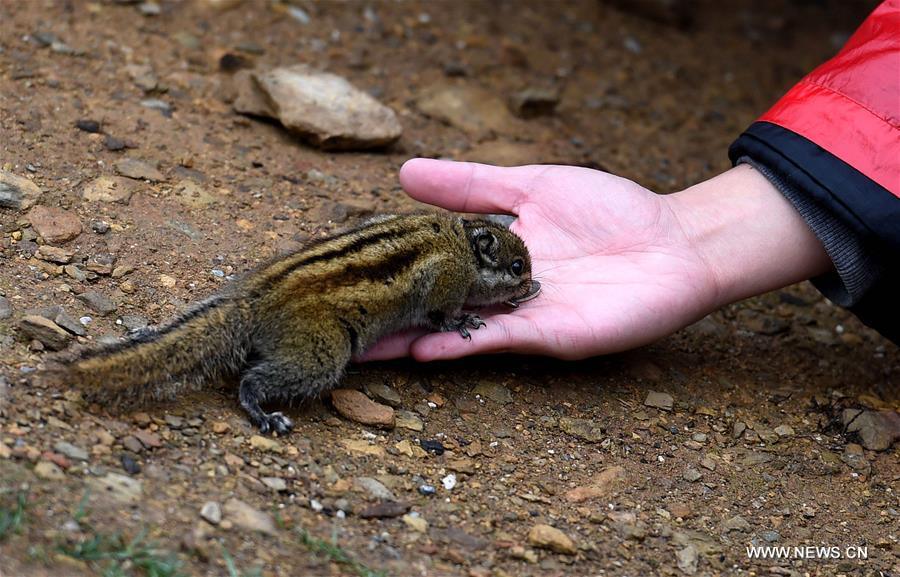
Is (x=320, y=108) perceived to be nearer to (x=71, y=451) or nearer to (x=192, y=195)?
(x=192, y=195)

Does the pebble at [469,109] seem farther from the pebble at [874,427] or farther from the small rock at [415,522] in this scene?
the small rock at [415,522]

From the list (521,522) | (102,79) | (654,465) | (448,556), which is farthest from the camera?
(102,79)

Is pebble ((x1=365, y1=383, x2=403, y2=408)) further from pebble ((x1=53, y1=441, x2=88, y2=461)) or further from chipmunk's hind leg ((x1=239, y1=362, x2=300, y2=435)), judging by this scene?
pebble ((x1=53, y1=441, x2=88, y2=461))

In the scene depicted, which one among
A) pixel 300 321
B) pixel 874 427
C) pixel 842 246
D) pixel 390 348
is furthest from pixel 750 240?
pixel 300 321

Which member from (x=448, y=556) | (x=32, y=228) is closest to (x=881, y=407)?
(x=448, y=556)

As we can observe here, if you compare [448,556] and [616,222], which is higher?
[616,222]

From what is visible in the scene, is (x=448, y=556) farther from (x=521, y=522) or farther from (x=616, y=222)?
(x=616, y=222)
